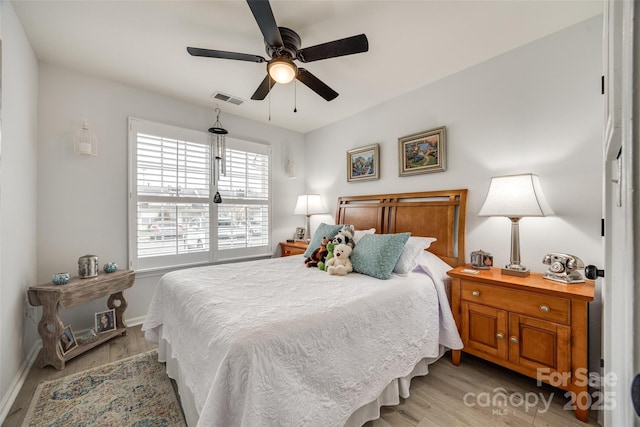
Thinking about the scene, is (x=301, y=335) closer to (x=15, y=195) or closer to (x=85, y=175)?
(x=15, y=195)

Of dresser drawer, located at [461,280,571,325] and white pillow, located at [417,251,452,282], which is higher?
white pillow, located at [417,251,452,282]

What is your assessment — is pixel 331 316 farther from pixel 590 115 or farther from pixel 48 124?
pixel 48 124

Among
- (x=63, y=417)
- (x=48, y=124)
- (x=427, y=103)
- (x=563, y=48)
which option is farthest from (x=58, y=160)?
(x=563, y=48)

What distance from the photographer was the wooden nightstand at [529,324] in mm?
1604

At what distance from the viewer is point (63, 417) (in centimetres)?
159

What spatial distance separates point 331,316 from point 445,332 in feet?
4.24

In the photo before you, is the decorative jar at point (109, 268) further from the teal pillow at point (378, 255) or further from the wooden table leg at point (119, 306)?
the teal pillow at point (378, 255)

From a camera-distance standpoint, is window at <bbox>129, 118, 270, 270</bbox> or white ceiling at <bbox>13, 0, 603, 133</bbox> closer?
white ceiling at <bbox>13, 0, 603, 133</bbox>

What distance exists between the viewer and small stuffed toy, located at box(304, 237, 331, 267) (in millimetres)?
2469

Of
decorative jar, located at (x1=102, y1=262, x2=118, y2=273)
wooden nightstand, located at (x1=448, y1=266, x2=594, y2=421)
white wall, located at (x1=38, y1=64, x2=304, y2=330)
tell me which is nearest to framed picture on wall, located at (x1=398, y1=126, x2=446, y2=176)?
wooden nightstand, located at (x1=448, y1=266, x2=594, y2=421)

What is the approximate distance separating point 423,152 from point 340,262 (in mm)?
1570

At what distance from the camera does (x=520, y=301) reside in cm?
182

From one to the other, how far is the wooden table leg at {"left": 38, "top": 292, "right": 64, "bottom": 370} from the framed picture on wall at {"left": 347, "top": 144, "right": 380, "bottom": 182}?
3261mm

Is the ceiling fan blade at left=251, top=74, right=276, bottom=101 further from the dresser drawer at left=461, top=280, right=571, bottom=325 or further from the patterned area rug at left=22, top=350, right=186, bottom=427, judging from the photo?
the patterned area rug at left=22, top=350, right=186, bottom=427
